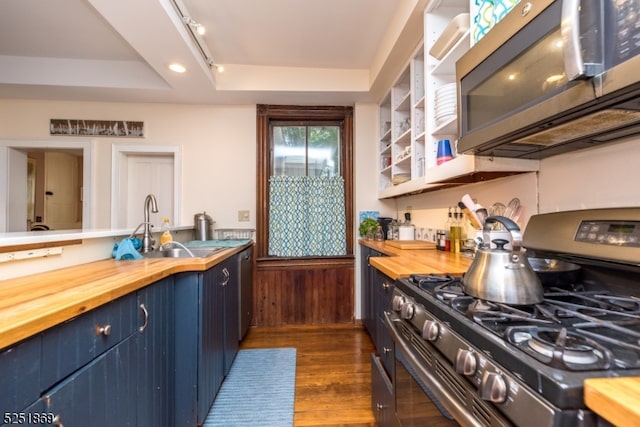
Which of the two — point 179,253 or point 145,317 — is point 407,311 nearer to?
point 145,317

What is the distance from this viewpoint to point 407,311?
953 millimetres

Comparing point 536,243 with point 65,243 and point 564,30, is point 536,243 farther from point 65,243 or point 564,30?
point 65,243

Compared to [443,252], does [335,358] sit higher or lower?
lower

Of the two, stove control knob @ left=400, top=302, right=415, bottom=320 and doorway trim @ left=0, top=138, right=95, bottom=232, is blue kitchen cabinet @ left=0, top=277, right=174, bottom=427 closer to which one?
stove control knob @ left=400, top=302, right=415, bottom=320

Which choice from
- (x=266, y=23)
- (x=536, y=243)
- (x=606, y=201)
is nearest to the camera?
(x=606, y=201)

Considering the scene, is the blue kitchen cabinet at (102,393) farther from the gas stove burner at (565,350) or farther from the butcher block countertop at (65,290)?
the gas stove burner at (565,350)

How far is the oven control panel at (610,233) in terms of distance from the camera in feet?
2.64

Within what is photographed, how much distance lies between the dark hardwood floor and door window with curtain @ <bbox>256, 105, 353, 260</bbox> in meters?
0.76

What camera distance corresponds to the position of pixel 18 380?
0.62 m

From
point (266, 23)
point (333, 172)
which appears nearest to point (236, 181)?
point (333, 172)

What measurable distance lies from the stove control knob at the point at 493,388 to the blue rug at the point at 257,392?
1388 millimetres

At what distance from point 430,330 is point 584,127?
754 millimetres

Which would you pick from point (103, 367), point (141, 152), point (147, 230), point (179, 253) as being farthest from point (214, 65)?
point (103, 367)

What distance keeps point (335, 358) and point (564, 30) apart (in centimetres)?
230
